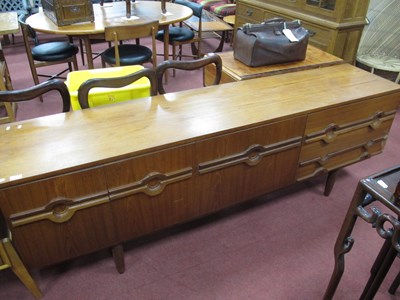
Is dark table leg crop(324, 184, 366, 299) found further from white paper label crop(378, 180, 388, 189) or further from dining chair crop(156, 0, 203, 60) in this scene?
dining chair crop(156, 0, 203, 60)

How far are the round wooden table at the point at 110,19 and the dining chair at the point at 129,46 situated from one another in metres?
0.16

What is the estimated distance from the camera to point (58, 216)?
115 centimetres

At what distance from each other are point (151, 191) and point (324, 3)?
2.16 metres

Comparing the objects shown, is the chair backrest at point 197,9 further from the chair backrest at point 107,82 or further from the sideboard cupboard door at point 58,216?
the sideboard cupboard door at point 58,216

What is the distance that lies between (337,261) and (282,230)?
1.96 feet

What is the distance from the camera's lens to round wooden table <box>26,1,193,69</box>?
99.9 inches

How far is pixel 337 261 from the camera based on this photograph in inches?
45.9

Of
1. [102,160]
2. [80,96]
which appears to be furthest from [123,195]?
[80,96]

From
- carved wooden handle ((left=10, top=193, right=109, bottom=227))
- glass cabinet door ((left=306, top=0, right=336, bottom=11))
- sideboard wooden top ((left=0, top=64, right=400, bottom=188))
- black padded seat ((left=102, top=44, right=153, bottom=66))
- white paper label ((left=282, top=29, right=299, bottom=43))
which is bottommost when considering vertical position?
black padded seat ((left=102, top=44, right=153, bottom=66))

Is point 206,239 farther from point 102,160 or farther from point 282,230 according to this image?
point 102,160

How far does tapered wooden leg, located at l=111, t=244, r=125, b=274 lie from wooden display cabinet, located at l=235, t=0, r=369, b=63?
2.14m

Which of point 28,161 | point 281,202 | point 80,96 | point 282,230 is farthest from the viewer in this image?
point 281,202

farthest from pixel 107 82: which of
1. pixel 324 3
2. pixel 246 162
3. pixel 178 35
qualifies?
pixel 178 35

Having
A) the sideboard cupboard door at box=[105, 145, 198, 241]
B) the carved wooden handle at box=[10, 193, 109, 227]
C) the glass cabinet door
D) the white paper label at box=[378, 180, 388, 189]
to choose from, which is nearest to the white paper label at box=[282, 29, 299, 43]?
the glass cabinet door
